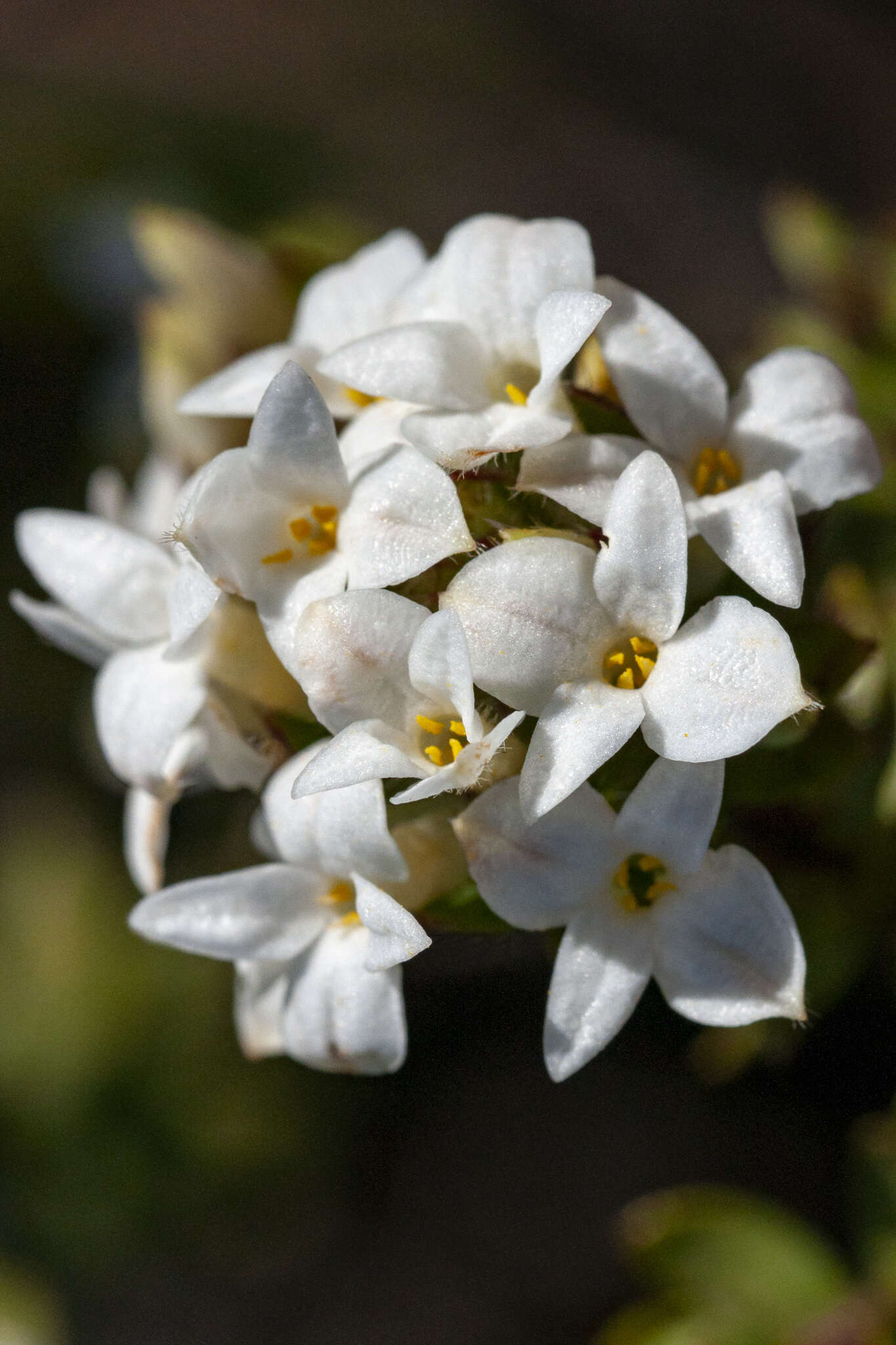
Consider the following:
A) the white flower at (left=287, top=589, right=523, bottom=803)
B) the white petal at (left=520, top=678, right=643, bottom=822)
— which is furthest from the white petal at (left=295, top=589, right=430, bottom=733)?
the white petal at (left=520, top=678, right=643, bottom=822)

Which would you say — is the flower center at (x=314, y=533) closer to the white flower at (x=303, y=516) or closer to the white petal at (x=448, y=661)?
the white flower at (x=303, y=516)

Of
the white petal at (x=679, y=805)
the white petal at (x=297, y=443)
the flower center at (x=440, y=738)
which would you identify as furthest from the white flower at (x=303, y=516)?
the white petal at (x=679, y=805)

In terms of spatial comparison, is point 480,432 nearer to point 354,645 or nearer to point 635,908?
point 354,645

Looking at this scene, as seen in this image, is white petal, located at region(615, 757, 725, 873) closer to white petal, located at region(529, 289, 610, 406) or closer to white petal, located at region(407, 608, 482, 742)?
white petal, located at region(407, 608, 482, 742)

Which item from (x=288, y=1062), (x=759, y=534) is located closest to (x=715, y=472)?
(x=759, y=534)

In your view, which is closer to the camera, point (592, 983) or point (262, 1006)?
point (592, 983)

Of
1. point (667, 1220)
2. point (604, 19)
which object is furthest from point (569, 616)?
point (604, 19)

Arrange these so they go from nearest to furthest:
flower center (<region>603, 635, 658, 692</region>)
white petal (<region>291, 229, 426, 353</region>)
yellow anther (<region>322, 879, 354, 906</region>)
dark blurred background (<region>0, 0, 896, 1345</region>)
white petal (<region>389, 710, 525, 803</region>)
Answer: white petal (<region>389, 710, 525, 803</region>) < flower center (<region>603, 635, 658, 692</region>) < yellow anther (<region>322, 879, 354, 906</region>) < white petal (<region>291, 229, 426, 353</region>) < dark blurred background (<region>0, 0, 896, 1345</region>)

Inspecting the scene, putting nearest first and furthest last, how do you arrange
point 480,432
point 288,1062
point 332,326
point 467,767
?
point 467,767 < point 480,432 < point 332,326 < point 288,1062

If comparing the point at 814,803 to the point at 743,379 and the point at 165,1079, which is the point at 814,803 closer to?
the point at 743,379
